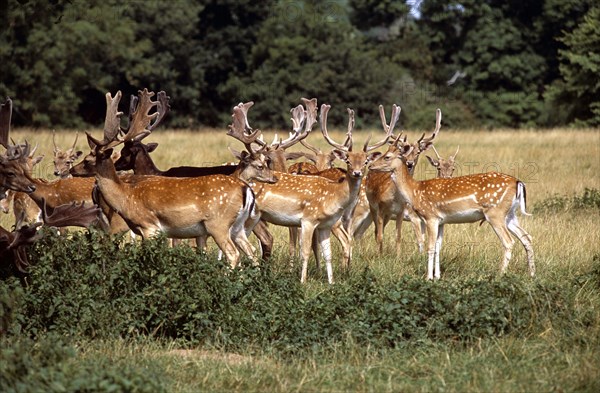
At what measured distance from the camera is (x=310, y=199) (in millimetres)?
10383

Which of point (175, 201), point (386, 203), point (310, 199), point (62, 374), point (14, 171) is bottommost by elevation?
point (386, 203)

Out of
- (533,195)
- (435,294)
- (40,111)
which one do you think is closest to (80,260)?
(435,294)

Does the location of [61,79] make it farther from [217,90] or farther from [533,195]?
[533,195]

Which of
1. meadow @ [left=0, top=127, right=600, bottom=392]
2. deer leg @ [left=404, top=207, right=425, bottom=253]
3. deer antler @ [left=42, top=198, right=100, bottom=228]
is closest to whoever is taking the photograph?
meadow @ [left=0, top=127, right=600, bottom=392]

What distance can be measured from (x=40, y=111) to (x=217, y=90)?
25.8ft

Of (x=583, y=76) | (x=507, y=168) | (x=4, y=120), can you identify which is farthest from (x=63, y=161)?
(x=583, y=76)

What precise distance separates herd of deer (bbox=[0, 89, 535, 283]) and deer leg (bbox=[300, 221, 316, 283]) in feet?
0.04

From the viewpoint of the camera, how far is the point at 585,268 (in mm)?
10031

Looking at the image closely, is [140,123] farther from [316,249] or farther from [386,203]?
[386,203]

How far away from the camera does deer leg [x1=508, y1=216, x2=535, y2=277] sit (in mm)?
10125

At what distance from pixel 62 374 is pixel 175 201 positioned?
346cm

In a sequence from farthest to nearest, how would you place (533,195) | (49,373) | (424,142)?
(533,195)
(424,142)
(49,373)

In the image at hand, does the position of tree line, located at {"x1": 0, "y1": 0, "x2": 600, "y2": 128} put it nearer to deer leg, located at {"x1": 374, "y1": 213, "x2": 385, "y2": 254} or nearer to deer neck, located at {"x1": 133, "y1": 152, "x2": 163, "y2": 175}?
deer leg, located at {"x1": 374, "y1": 213, "x2": 385, "y2": 254}

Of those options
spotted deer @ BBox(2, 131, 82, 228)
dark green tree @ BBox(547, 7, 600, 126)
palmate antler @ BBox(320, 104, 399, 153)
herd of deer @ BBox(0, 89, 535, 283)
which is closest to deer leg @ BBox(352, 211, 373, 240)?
herd of deer @ BBox(0, 89, 535, 283)
